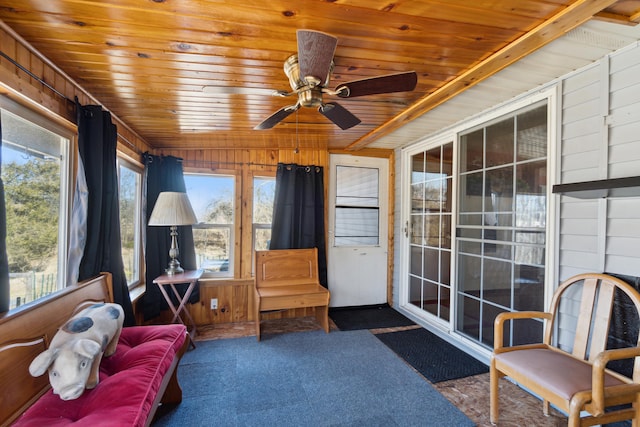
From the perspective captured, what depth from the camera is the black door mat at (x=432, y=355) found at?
237 cm

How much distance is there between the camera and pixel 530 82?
6.68ft

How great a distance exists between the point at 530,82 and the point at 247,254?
125 inches

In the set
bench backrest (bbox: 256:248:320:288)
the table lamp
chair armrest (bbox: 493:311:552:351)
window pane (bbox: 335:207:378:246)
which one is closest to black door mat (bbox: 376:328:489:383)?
chair armrest (bbox: 493:311:552:351)

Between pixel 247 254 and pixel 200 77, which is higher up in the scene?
pixel 200 77

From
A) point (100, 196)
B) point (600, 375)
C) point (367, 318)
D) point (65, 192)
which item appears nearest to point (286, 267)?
point (367, 318)

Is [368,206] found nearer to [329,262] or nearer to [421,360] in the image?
[329,262]

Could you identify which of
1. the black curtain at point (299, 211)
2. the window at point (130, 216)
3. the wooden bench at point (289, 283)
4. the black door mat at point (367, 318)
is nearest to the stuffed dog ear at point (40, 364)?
the window at point (130, 216)

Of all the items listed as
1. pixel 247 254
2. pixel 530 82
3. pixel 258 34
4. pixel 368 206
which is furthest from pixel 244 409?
pixel 530 82

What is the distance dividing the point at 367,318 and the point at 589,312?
2254 mm

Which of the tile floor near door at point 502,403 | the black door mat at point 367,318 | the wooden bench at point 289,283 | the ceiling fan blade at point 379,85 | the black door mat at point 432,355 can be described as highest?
the ceiling fan blade at point 379,85

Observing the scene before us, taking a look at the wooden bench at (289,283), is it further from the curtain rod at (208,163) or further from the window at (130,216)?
the window at (130,216)

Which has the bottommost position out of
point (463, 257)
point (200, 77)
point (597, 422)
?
point (597, 422)

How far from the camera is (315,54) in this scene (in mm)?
1282

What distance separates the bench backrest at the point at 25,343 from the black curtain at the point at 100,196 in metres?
0.37
